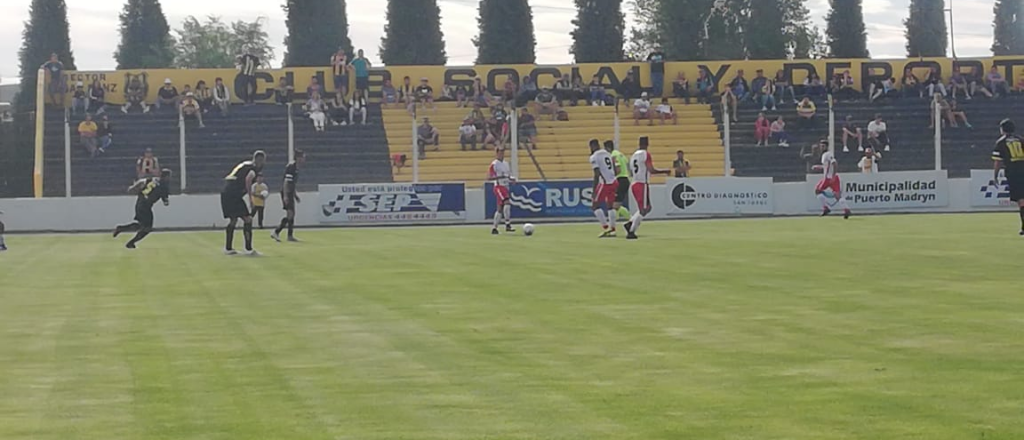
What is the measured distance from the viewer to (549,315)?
1312 cm

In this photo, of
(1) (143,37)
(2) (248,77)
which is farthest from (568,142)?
(1) (143,37)

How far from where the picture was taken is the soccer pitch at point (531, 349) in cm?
804

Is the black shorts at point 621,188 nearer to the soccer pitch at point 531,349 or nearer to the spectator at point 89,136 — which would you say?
the soccer pitch at point 531,349

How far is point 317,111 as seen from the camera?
164 ft

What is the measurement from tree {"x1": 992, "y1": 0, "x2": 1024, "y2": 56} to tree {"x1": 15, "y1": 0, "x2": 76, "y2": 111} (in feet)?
202

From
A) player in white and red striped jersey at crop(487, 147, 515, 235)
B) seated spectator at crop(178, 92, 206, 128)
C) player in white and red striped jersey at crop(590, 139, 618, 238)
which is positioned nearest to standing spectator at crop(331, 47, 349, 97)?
seated spectator at crop(178, 92, 206, 128)

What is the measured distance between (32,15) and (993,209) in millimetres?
40214

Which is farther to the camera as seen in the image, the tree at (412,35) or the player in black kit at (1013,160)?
the tree at (412,35)

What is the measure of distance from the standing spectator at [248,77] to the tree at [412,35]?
539 inches

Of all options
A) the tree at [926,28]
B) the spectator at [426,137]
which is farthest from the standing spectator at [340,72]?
the tree at [926,28]

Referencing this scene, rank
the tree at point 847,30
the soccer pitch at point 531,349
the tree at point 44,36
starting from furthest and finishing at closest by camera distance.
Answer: the tree at point 847,30 → the tree at point 44,36 → the soccer pitch at point 531,349

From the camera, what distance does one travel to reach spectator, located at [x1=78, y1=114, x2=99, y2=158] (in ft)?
155

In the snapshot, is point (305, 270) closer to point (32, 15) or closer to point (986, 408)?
point (986, 408)

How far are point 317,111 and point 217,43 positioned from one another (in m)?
53.7
